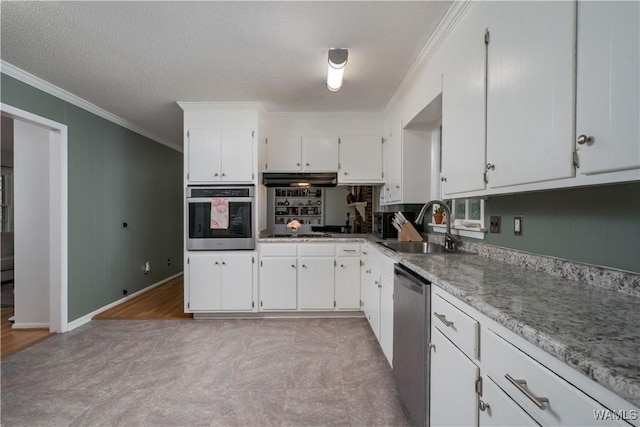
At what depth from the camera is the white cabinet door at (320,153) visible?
343cm

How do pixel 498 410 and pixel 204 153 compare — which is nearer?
pixel 498 410

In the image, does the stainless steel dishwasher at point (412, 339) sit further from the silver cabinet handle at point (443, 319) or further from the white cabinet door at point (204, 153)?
the white cabinet door at point (204, 153)

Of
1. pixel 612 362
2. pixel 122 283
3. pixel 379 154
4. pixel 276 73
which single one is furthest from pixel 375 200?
pixel 122 283

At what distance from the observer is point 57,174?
2.83m

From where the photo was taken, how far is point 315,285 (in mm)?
3137

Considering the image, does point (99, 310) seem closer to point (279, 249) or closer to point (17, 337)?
point (17, 337)

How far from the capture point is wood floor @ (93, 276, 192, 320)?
3260mm

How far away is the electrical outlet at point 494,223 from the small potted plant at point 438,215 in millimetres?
694

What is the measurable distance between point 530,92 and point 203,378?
2.54 meters

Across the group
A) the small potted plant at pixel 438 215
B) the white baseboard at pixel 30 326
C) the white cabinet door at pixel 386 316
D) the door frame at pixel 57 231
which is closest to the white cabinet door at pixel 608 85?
the white cabinet door at pixel 386 316

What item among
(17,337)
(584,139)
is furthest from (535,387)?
(17,337)

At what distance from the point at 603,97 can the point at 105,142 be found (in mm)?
4385

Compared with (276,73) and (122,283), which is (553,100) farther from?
(122,283)

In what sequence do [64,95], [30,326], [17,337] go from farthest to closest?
[30,326] → [64,95] → [17,337]
